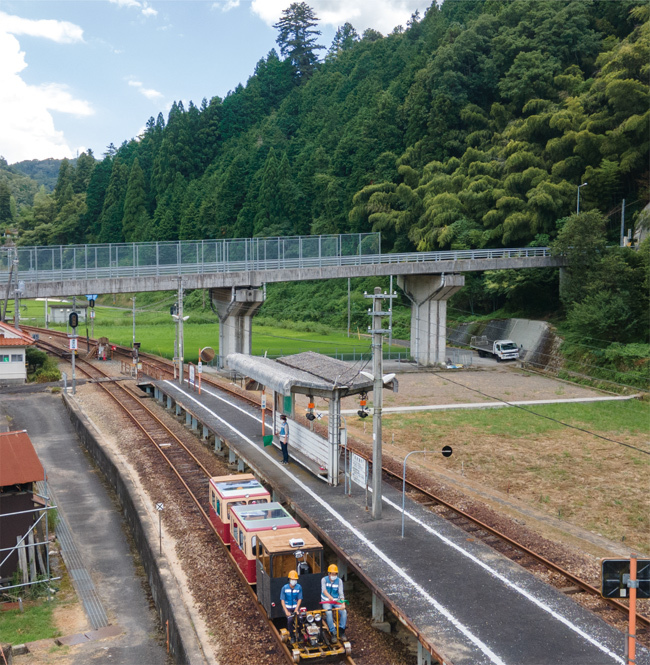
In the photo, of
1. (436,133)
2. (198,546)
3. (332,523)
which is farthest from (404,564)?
(436,133)

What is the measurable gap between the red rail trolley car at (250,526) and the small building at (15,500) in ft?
14.8

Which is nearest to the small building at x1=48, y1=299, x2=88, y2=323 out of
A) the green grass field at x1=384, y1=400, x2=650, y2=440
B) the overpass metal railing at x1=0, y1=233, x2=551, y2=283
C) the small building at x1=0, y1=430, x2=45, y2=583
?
the overpass metal railing at x1=0, y1=233, x2=551, y2=283

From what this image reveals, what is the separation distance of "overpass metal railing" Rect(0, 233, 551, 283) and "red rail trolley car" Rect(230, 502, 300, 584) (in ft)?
96.5

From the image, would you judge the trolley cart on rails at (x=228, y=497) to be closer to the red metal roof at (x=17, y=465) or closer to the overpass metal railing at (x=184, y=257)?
the red metal roof at (x=17, y=465)

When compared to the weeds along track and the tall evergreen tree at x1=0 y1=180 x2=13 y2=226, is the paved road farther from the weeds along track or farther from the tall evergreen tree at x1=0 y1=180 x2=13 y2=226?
the tall evergreen tree at x1=0 y1=180 x2=13 y2=226

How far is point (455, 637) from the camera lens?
11977 mm

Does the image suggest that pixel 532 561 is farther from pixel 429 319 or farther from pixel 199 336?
pixel 199 336

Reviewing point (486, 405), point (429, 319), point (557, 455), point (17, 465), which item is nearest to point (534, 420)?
point (486, 405)

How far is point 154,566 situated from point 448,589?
6.69 metres

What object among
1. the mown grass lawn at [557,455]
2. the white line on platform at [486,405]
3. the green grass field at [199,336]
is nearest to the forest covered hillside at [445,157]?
the white line on platform at [486,405]

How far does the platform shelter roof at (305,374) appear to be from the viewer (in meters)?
19.9

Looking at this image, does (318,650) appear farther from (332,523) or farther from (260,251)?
(260,251)

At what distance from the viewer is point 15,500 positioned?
16750 mm

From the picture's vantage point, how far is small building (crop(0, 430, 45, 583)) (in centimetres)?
1641
